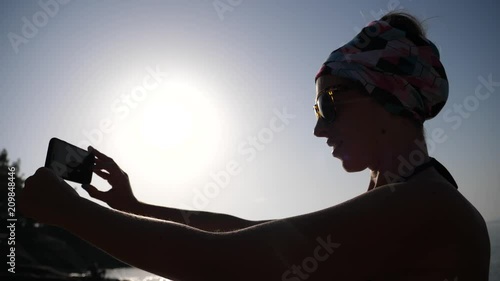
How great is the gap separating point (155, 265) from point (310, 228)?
0.61m

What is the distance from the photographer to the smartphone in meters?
2.54

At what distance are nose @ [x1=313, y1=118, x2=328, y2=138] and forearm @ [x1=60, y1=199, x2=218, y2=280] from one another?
1.43 meters

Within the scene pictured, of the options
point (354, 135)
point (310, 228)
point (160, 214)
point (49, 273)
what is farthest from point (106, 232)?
point (49, 273)

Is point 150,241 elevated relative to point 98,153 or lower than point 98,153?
lower

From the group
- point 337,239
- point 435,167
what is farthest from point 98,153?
point 435,167

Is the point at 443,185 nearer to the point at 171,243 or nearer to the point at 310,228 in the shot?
the point at 310,228

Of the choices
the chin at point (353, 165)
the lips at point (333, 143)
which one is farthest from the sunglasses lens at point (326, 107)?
the chin at point (353, 165)

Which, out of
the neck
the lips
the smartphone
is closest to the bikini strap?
the neck

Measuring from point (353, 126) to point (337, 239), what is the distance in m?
1.10

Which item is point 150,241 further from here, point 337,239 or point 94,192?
point 94,192

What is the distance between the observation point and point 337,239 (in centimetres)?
152

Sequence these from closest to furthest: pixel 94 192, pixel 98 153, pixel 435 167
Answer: pixel 435 167, pixel 94 192, pixel 98 153

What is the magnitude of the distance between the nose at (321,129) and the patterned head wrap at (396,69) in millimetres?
369

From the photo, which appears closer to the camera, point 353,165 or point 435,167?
point 435,167
